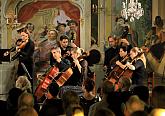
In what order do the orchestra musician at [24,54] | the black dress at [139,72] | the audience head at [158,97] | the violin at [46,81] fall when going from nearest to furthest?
the audience head at [158,97]
the violin at [46,81]
the black dress at [139,72]
the orchestra musician at [24,54]

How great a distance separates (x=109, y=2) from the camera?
13219mm

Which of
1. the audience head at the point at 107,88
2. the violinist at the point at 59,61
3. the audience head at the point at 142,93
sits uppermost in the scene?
the violinist at the point at 59,61

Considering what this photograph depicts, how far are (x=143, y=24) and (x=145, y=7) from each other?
0.48 meters

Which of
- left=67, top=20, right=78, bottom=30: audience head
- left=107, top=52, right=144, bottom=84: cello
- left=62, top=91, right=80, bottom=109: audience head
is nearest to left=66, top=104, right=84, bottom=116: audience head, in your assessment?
left=62, top=91, right=80, bottom=109: audience head

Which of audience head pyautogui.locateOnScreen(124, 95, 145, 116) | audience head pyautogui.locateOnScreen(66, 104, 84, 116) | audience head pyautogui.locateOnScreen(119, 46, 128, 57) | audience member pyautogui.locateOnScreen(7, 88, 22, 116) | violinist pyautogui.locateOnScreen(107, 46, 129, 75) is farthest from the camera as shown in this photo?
audience head pyautogui.locateOnScreen(119, 46, 128, 57)

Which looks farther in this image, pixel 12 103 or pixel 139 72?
pixel 139 72

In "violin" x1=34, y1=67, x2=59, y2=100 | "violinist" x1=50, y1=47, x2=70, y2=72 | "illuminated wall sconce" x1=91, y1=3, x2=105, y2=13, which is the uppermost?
"illuminated wall sconce" x1=91, y1=3, x2=105, y2=13

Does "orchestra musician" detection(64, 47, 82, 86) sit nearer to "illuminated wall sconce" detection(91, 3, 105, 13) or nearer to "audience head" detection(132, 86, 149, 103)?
"audience head" detection(132, 86, 149, 103)

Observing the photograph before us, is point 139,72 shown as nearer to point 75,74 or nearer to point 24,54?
point 75,74

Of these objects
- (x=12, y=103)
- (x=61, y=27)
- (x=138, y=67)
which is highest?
(x=61, y=27)

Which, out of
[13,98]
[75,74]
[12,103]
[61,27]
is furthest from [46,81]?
[61,27]

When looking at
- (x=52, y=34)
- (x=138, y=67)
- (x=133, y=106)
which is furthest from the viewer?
(x=52, y=34)

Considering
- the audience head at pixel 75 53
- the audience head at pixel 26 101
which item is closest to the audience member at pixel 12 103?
the audience head at pixel 26 101

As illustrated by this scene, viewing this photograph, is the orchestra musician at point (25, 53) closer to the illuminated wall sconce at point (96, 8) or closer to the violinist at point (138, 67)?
the violinist at point (138, 67)
